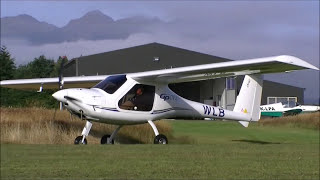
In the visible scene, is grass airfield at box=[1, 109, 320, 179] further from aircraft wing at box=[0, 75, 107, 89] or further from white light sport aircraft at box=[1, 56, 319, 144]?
aircraft wing at box=[0, 75, 107, 89]

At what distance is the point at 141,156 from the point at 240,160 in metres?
1.87

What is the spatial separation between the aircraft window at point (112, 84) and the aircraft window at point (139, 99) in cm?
36

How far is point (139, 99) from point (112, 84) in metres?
0.99

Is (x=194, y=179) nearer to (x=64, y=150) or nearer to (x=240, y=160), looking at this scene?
(x=240, y=160)

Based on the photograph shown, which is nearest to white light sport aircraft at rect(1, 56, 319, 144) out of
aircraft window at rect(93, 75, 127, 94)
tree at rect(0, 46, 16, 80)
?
aircraft window at rect(93, 75, 127, 94)

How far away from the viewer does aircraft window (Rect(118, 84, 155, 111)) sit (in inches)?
630

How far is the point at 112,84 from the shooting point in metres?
15.9

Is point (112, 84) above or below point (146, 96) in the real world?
above

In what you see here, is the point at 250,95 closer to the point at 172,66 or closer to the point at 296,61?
the point at 296,61

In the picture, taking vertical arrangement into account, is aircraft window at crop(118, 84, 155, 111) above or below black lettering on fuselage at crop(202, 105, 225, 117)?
above

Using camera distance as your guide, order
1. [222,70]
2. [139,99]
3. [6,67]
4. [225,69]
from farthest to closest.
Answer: [6,67] < [139,99] < [222,70] < [225,69]

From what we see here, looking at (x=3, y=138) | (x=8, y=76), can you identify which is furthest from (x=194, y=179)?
(x=8, y=76)

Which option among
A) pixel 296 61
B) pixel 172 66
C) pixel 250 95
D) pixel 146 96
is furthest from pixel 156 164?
pixel 172 66

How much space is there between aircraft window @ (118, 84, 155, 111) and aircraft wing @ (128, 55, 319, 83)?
274 mm
